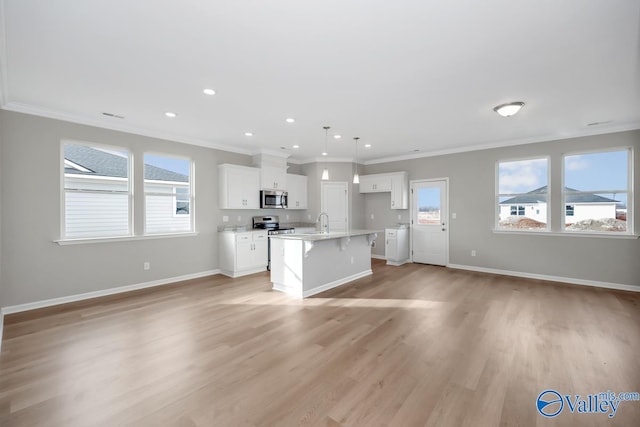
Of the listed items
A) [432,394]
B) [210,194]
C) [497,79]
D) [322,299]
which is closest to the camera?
[432,394]

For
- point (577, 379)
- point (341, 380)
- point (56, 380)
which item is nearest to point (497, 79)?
point (577, 379)

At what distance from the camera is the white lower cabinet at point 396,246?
6.80 metres

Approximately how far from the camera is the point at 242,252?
5.71m

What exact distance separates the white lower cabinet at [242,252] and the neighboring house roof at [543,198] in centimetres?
516

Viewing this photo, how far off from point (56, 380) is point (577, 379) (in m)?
4.17

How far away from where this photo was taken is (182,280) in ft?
17.6

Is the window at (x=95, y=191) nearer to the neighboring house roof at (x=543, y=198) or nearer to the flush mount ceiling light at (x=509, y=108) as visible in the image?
the flush mount ceiling light at (x=509, y=108)

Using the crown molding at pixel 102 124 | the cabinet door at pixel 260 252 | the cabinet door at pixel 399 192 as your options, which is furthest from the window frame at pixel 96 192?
the cabinet door at pixel 399 192

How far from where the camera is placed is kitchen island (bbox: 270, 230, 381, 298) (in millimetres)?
4371

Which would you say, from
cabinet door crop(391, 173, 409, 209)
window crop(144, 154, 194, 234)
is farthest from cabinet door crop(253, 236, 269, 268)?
cabinet door crop(391, 173, 409, 209)

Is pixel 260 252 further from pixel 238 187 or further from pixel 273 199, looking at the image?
pixel 238 187

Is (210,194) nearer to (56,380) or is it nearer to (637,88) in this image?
(56,380)

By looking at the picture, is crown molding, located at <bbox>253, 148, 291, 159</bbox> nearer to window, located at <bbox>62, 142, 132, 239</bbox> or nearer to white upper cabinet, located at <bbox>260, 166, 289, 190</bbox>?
white upper cabinet, located at <bbox>260, 166, 289, 190</bbox>

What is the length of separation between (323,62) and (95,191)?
161 inches
